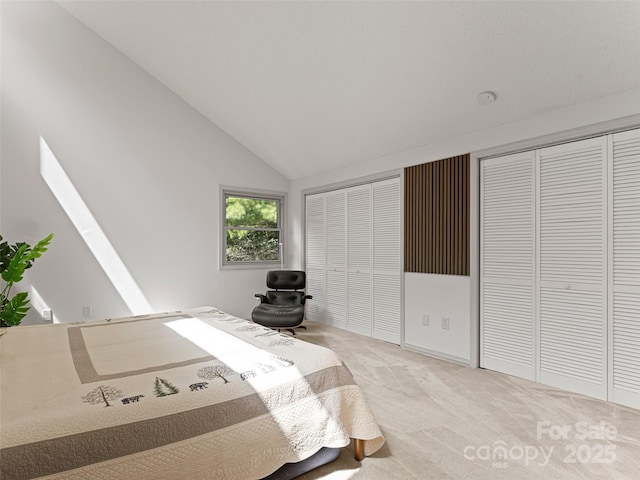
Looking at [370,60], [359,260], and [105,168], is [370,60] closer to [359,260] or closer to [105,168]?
[359,260]

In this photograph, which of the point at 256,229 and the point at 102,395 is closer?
the point at 102,395

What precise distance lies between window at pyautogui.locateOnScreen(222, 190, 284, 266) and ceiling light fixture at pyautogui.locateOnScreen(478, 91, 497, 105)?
349 cm

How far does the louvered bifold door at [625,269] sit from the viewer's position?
2.70 meters

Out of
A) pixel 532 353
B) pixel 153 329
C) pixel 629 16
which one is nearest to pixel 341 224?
pixel 532 353

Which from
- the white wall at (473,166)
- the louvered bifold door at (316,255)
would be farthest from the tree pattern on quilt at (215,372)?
the louvered bifold door at (316,255)

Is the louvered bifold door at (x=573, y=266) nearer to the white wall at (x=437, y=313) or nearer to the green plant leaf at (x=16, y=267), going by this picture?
the white wall at (x=437, y=313)

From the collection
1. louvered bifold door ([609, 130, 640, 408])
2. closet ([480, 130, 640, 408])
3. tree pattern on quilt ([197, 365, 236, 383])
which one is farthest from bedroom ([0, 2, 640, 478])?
tree pattern on quilt ([197, 365, 236, 383])

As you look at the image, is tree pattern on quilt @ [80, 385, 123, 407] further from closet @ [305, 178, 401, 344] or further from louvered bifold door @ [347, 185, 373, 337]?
louvered bifold door @ [347, 185, 373, 337]

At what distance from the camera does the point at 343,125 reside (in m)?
4.33

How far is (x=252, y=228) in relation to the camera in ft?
18.7

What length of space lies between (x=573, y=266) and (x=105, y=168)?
5.00 meters

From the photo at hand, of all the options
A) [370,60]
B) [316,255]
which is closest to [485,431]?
[370,60]

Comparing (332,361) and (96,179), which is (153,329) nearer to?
(332,361)

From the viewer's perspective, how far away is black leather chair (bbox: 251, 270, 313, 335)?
4504 mm
